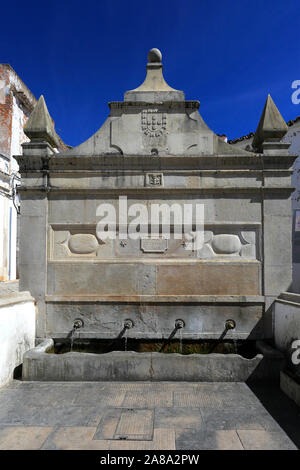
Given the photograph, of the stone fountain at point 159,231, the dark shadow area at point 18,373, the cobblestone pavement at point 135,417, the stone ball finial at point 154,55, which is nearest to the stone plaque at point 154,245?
the stone fountain at point 159,231

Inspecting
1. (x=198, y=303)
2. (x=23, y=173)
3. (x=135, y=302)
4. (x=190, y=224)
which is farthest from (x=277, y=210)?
(x=23, y=173)

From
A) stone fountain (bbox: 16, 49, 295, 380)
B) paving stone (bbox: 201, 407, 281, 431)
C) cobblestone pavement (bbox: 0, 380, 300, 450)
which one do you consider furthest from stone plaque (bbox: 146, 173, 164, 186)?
paving stone (bbox: 201, 407, 281, 431)

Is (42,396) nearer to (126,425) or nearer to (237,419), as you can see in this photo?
(126,425)

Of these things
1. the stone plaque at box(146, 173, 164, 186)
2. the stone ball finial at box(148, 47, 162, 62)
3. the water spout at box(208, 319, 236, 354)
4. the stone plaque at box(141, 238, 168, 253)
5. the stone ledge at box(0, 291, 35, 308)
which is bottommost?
the water spout at box(208, 319, 236, 354)

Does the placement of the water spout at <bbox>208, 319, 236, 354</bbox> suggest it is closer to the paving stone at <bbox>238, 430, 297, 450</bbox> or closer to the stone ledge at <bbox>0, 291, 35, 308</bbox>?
the paving stone at <bbox>238, 430, 297, 450</bbox>

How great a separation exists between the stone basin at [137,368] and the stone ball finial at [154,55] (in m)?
5.32

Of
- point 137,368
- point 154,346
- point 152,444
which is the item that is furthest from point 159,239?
point 152,444

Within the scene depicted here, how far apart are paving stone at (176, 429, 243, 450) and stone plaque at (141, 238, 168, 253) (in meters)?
2.82

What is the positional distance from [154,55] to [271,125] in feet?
8.52

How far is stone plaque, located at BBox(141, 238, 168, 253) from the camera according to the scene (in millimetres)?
5312

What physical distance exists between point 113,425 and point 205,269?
2838mm

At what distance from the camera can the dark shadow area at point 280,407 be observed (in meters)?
3.09

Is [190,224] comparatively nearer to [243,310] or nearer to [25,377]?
[243,310]

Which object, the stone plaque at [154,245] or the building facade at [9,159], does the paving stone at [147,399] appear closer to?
the stone plaque at [154,245]
